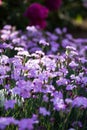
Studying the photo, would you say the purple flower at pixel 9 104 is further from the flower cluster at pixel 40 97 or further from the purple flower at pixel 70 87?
the purple flower at pixel 70 87

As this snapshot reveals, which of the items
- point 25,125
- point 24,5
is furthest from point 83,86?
point 24,5

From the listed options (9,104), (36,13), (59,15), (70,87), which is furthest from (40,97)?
(59,15)

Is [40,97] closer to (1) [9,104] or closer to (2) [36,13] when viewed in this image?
(1) [9,104]

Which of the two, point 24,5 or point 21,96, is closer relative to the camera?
point 21,96

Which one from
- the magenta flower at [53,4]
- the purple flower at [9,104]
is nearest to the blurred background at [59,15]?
the magenta flower at [53,4]

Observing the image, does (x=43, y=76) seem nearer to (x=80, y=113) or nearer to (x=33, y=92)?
(x=33, y=92)

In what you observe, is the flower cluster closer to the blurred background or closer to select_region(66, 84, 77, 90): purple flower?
select_region(66, 84, 77, 90): purple flower

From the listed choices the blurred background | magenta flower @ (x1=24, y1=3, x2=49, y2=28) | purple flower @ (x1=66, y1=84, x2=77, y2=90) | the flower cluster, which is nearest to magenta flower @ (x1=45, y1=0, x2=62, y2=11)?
the blurred background
